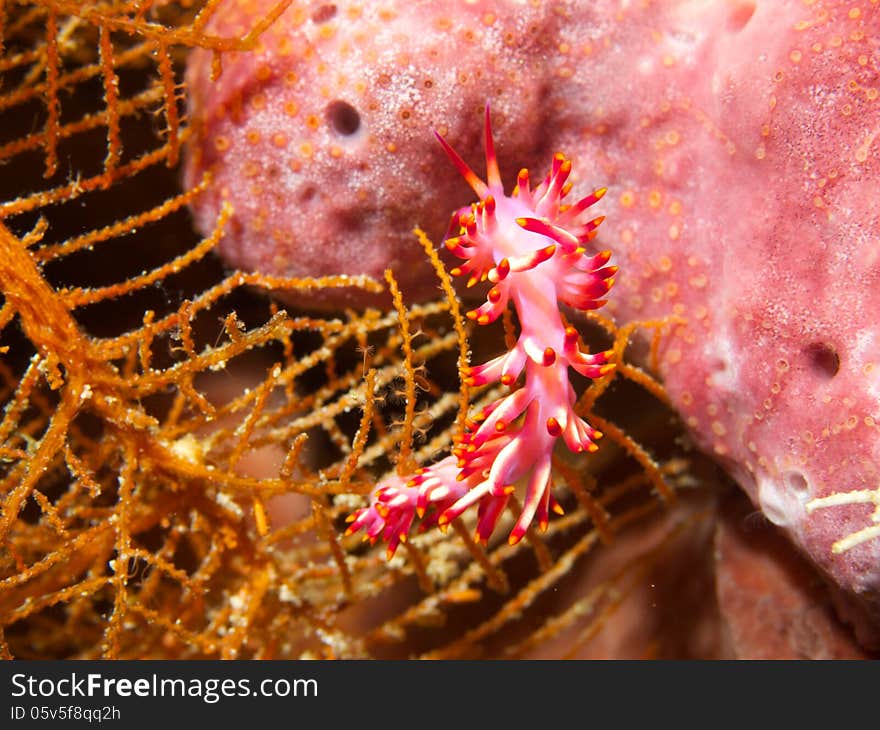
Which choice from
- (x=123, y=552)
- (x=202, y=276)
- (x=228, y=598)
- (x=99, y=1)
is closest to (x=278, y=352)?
(x=202, y=276)

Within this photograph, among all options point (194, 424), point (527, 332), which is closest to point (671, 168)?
point (527, 332)

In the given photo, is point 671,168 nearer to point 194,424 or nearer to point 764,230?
point 764,230

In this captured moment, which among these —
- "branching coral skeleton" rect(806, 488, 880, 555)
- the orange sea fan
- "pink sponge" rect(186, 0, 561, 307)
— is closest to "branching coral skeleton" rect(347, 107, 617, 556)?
the orange sea fan

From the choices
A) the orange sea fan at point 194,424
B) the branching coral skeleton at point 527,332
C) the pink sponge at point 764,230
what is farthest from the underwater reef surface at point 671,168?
the branching coral skeleton at point 527,332

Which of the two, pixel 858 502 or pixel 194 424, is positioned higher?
pixel 194 424

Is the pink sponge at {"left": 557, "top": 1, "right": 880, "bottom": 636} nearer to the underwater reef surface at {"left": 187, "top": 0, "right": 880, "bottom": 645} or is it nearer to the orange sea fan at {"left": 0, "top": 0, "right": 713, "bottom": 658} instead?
the underwater reef surface at {"left": 187, "top": 0, "right": 880, "bottom": 645}

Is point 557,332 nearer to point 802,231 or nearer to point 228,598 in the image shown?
point 802,231
